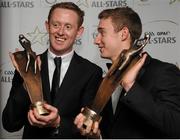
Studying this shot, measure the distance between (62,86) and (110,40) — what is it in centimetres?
25

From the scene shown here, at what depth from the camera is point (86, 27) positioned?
6.67 ft

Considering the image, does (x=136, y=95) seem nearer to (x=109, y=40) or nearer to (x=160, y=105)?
(x=160, y=105)

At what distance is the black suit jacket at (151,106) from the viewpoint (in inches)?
42.1

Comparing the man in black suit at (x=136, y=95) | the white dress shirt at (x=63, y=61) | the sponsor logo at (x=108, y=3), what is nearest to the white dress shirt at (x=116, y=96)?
the man in black suit at (x=136, y=95)

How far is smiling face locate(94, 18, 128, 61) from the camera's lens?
135 centimetres

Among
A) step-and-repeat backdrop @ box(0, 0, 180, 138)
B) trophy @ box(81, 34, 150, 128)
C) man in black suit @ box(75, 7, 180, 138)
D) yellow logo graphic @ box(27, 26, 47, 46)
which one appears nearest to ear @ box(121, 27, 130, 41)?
man in black suit @ box(75, 7, 180, 138)

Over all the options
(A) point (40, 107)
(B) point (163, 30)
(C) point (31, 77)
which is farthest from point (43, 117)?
(B) point (163, 30)

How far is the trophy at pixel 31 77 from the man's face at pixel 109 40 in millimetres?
307

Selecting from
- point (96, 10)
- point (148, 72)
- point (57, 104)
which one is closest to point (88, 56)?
point (96, 10)

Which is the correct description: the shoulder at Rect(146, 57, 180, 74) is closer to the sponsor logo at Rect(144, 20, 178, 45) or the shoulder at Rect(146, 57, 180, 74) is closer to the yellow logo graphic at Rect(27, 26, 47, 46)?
the sponsor logo at Rect(144, 20, 178, 45)

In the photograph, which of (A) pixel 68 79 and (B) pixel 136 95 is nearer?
(B) pixel 136 95

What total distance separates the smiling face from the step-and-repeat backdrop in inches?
25.2

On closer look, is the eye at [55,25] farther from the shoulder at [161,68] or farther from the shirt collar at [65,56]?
the shoulder at [161,68]

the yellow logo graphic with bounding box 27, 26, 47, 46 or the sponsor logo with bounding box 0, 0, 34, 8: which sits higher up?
the sponsor logo with bounding box 0, 0, 34, 8
